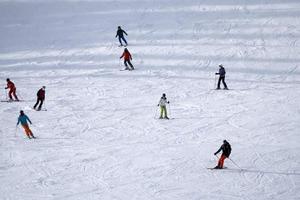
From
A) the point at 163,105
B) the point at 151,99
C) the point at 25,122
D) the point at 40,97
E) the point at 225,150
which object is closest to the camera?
the point at 225,150

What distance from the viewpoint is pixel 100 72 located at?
26.6 meters

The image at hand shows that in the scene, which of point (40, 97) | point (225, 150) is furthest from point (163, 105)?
point (40, 97)

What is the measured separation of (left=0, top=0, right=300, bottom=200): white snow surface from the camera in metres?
15.8

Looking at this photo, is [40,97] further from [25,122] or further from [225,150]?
[225,150]

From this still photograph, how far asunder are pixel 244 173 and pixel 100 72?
12531 millimetres

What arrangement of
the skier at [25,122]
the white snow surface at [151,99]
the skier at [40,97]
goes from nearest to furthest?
the white snow surface at [151,99] < the skier at [25,122] < the skier at [40,97]

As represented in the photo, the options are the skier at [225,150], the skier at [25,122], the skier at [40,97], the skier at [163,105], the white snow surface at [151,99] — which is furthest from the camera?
the skier at [40,97]

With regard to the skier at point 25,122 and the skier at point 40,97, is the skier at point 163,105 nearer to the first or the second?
the skier at point 40,97

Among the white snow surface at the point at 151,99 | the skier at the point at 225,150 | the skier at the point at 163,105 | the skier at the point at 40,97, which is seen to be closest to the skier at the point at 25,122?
the white snow surface at the point at 151,99

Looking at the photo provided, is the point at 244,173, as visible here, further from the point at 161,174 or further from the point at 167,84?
the point at 167,84

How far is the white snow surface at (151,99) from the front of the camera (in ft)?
51.9

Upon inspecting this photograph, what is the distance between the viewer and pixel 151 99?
907 inches

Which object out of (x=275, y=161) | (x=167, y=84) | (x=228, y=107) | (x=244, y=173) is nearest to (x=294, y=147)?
(x=275, y=161)

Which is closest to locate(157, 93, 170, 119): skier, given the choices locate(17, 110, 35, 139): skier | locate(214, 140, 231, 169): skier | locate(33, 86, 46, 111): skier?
locate(214, 140, 231, 169): skier
